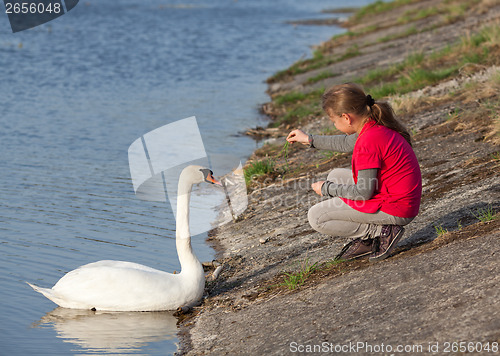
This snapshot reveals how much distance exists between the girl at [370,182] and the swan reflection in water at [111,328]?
178cm

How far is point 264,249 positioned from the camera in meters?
7.85

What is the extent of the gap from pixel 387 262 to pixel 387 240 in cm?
21

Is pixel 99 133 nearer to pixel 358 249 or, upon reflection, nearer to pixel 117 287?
pixel 117 287

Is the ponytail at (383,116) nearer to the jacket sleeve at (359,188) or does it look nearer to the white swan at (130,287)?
the jacket sleeve at (359,188)

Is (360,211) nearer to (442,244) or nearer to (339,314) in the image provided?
(442,244)

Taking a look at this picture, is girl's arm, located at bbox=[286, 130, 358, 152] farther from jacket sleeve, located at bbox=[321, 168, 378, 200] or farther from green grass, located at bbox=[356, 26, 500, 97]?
green grass, located at bbox=[356, 26, 500, 97]

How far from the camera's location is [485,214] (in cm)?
664

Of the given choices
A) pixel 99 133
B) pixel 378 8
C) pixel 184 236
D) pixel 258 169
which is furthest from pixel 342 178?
pixel 378 8

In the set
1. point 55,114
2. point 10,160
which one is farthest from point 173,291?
point 55,114

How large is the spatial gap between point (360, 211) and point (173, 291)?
1.97 m

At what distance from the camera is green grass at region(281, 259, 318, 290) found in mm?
6152

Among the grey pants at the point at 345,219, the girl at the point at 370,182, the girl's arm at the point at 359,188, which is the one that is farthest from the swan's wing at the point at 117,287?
the girl's arm at the point at 359,188

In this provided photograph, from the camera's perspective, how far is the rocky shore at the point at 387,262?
4828mm

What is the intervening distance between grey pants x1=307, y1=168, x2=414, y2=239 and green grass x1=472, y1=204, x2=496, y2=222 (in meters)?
0.82
